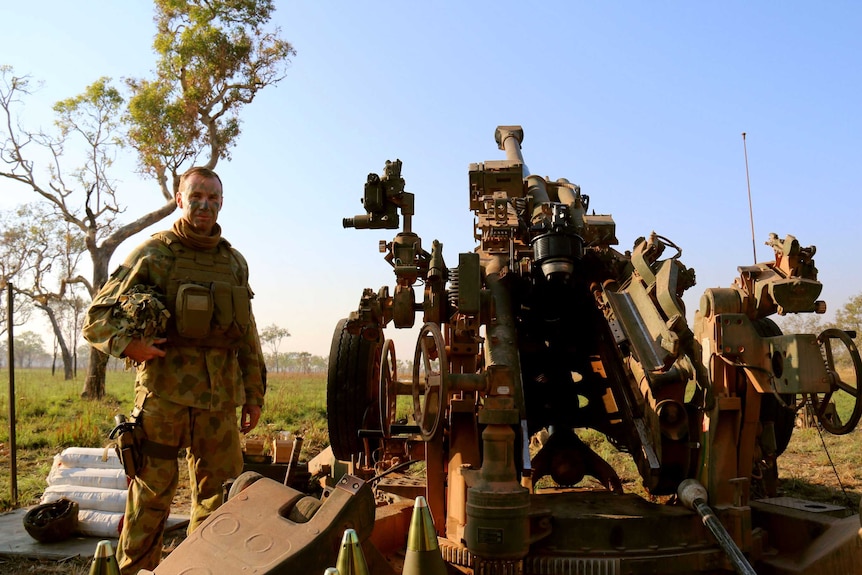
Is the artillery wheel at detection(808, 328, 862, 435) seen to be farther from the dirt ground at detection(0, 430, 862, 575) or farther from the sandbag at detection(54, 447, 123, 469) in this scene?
the sandbag at detection(54, 447, 123, 469)

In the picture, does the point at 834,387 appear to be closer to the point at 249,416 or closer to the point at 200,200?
the point at 249,416

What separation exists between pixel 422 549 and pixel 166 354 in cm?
167

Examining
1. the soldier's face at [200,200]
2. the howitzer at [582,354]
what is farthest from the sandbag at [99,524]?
the soldier's face at [200,200]

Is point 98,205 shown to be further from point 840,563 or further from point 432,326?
point 840,563

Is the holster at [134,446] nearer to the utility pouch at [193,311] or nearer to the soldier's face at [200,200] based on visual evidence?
the utility pouch at [193,311]

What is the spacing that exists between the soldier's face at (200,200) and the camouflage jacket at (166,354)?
8.3 inches

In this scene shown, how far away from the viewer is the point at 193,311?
3.39m

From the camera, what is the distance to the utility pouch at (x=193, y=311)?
339cm

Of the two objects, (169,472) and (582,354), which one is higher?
(582,354)

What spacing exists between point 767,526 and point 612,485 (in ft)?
4.60

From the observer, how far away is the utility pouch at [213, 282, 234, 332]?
3510 millimetres

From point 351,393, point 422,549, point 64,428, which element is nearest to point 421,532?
point 422,549

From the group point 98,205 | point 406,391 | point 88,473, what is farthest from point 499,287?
point 98,205

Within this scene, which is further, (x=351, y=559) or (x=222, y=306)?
(x=222, y=306)
